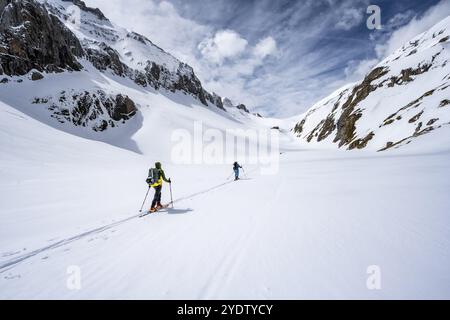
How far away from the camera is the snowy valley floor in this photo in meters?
2.96

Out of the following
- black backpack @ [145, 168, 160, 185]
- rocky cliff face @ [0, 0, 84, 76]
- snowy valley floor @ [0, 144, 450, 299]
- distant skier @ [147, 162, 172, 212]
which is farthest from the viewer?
rocky cliff face @ [0, 0, 84, 76]

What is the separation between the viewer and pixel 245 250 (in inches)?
158

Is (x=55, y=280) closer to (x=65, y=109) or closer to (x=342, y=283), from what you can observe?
(x=342, y=283)

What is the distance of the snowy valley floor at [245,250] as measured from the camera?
2.96m

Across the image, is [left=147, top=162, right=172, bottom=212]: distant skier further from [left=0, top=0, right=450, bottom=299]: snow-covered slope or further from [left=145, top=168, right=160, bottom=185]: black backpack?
[left=0, top=0, right=450, bottom=299]: snow-covered slope

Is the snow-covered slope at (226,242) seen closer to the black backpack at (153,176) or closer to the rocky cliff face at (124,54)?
the black backpack at (153,176)

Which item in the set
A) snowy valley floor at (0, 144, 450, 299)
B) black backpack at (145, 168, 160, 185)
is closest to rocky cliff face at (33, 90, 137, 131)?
black backpack at (145, 168, 160, 185)

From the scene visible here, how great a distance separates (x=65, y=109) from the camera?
162 ft

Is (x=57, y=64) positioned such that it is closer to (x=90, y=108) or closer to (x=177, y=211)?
(x=90, y=108)

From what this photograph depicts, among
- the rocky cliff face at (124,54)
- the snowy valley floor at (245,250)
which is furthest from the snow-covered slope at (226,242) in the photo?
the rocky cliff face at (124,54)

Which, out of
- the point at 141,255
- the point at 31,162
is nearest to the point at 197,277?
the point at 141,255

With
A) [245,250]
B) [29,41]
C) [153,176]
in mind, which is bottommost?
[245,250]

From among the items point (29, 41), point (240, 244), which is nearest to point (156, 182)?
point (240, 244)
